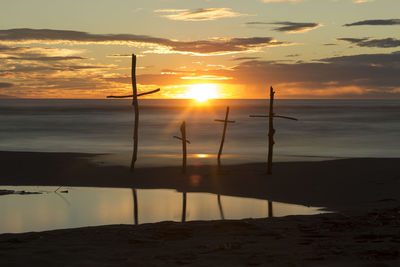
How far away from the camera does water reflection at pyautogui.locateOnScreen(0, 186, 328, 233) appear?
14.0 m

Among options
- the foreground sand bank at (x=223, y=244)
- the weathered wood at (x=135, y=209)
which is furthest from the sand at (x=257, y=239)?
the weathered wood at (x=135, y=209)

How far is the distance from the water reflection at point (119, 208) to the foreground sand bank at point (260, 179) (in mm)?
1291

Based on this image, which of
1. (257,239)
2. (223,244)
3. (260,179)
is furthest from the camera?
(260,179)

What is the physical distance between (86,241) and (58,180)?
481 inches

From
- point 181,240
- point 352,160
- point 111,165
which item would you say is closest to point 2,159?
point 111,165

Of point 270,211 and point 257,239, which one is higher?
point 257,239

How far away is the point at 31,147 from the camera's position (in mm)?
41688

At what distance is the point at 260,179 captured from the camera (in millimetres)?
21562

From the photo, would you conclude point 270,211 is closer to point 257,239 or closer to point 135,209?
point 135,209

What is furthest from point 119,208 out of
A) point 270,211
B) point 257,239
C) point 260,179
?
point 260,179

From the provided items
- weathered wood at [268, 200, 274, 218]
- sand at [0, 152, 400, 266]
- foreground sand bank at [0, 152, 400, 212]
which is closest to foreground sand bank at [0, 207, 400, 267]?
sand at [0, 152, 400, 266]

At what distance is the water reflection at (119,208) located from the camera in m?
14.0

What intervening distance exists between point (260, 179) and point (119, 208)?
24.4ft

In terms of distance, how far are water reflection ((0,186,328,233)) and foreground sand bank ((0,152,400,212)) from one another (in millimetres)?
1291
